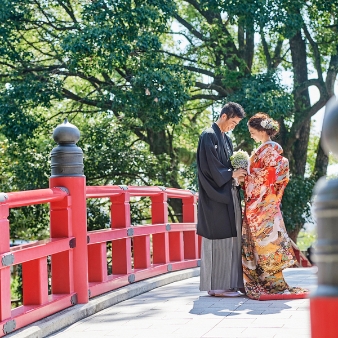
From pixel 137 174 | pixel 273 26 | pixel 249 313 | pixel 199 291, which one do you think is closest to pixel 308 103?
pixel 273 26

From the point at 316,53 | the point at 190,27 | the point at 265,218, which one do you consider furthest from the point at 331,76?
the point at 265,218

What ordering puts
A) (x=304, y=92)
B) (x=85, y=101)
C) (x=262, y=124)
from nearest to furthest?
1. (x=262, y=124)
2. (x=85, y=101)
3. (x=304, y=92)

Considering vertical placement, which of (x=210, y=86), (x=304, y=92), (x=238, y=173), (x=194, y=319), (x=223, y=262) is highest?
(x=210, y=86)

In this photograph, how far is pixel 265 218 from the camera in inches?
258

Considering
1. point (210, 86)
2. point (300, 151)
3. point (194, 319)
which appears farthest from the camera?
point (300, 151)

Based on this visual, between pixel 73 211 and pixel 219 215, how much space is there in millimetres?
1627

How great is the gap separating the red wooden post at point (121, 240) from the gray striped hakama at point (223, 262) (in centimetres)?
70

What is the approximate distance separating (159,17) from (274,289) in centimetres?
784

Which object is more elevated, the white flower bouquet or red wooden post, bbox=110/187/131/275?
the white flower bouquet

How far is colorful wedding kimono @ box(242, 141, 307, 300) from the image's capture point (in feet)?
21.3

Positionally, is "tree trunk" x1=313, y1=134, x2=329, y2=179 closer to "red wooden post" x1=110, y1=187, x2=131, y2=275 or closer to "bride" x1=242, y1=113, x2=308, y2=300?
"bride" x1=242, y1=113, x2=308, y2=300

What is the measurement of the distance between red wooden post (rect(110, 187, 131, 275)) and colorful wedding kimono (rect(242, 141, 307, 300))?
A: 1.07m

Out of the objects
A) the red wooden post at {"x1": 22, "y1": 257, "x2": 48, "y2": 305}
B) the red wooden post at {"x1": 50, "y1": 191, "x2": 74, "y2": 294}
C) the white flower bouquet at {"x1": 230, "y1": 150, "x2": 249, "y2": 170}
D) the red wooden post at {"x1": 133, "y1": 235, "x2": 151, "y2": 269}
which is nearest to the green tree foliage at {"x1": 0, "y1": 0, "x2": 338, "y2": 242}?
the red wooden post at {"x1": 133, "y1": 235, "x2": 151, "y2": 269}

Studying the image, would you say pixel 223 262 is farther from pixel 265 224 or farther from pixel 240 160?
pixel 240 160
